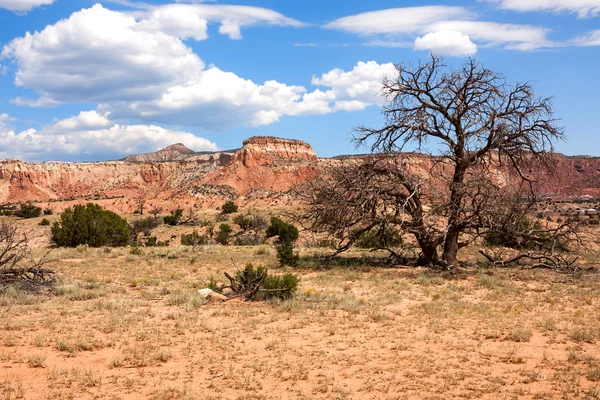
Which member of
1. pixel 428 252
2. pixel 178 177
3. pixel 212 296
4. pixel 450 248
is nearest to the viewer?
pixel 212 296

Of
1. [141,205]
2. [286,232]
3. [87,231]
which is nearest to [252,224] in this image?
[286,232]

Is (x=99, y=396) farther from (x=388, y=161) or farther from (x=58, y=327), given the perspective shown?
(x=388, y=161)

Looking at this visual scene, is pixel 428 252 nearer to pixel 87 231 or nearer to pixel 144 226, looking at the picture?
pixel 87 231

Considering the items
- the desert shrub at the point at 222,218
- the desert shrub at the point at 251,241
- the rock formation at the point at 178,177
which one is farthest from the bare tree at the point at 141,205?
the desert shrub at the point at 251,241

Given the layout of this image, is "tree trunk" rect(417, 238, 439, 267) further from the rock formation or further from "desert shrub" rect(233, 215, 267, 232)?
the rock formation

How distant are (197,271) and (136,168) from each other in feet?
310

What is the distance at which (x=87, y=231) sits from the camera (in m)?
28.5

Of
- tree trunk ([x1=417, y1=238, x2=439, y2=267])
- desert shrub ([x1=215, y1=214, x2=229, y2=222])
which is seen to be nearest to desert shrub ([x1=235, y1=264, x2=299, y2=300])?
tree trunk ([x1=417, y1=238, x2=439, y2=267])

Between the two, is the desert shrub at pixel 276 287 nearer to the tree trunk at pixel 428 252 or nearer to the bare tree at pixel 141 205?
the tree trunk at pixel 428 252

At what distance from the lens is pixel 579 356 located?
7.40 m

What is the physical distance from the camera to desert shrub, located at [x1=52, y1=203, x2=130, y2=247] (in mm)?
28328

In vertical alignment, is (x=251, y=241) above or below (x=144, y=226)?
below

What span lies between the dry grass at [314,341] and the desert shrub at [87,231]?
15485mm

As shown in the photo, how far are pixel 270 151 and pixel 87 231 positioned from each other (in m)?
62.4
